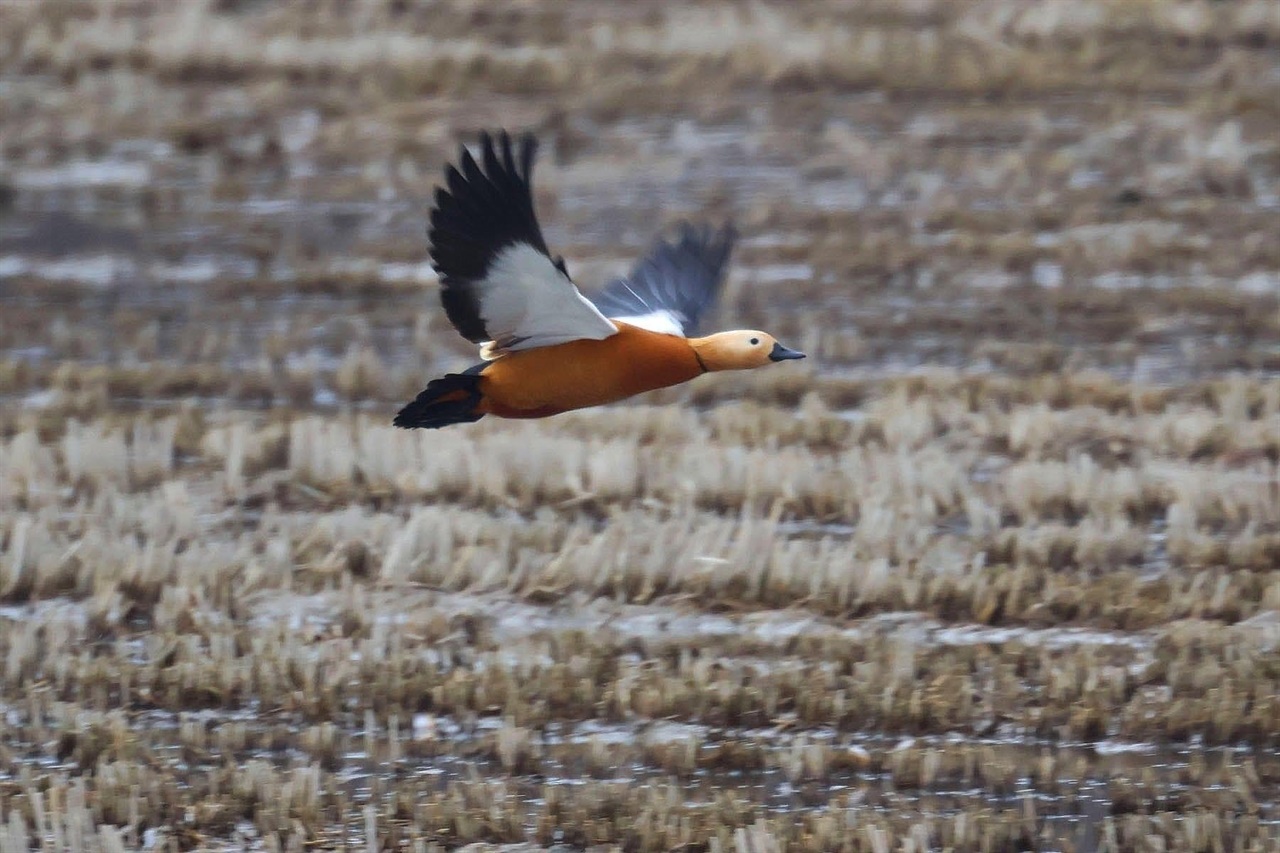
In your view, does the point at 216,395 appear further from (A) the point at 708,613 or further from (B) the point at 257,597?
(A) the point at 708,613

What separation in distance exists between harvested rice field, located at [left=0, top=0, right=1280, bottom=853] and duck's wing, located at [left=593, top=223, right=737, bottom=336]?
55.6 inches

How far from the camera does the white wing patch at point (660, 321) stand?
230 inches

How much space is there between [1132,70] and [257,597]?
36.7 ft

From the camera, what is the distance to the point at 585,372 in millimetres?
5492

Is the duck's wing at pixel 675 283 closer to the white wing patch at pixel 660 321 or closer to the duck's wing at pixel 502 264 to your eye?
the white wing patch at pixel 660 321

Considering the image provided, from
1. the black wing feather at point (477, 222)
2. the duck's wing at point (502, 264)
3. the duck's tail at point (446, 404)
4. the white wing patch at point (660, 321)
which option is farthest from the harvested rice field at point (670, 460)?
the black wing feather at point (477, 222)

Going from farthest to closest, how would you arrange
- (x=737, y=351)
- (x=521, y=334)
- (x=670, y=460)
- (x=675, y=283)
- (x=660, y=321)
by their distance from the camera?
(x=670, y=460)
(x=675, y=283)
(x=660, y=321)
(x=521, y=334)
(x=737, y=351)

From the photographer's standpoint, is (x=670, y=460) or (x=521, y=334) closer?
(x=521, y=334)

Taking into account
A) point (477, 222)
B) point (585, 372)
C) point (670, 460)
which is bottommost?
point (670, 460)

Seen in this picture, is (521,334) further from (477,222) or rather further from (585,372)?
(477,222)

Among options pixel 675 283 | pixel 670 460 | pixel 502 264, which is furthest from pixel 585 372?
pixel 670 460

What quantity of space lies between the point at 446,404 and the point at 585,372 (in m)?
0.40

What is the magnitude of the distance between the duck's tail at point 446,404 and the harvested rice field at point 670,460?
1326 millimetres

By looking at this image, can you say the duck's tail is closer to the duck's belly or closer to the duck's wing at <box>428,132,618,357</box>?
the duck's belly
